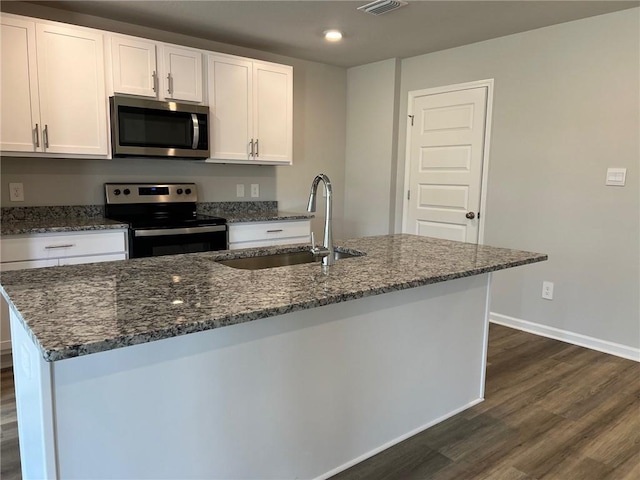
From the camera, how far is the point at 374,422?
79.4 inches

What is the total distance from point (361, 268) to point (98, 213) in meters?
2.51

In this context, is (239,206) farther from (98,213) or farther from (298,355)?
(298,355)

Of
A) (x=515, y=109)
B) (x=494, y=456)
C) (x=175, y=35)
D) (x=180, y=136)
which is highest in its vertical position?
(x=175, y=35)

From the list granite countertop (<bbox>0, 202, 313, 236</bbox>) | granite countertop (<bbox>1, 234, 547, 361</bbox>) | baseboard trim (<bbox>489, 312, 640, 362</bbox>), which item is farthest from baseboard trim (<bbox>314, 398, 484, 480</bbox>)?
granite countertop (<bbox>0, 202, 313, 236</bbox>)

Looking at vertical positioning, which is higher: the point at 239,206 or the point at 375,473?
the point at 239,206

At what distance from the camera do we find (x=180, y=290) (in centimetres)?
149

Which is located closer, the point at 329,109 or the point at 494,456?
the point at 494,456

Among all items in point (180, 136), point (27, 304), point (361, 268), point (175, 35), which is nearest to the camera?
point (27, 304)

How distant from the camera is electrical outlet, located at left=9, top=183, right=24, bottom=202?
10.4 ft

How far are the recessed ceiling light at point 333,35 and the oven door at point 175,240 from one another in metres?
1.72

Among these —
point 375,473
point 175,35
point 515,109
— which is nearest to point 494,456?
point 375,473

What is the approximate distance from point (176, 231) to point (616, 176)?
309 cm

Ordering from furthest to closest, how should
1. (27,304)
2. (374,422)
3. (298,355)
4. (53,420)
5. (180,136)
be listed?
(180,136) < (374,422) < (298,355) < (27,304) < (53,420)

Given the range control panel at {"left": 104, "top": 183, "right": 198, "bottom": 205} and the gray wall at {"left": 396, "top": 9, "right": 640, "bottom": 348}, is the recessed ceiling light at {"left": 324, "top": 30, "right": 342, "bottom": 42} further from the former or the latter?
the range control panel at {"left": 104, "top": 183, "right": 198, "bottom": 205}
